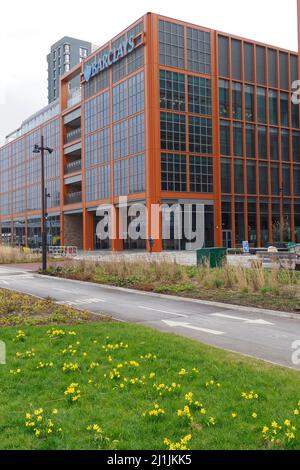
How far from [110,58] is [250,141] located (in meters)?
21.8

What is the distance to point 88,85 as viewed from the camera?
68.3 meters

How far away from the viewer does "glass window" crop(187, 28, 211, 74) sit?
187 feet

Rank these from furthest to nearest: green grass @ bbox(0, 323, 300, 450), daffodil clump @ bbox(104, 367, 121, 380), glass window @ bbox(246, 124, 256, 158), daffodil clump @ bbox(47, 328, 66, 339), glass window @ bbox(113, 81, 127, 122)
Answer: glass window @ bbox(246, 124, 256, 158) < glass window @ bbox(113, 81, 127, 122) < daffodil clump @ bbox(47, 328, 66, 339) < daffodil clump @ bbox(104, 367, 121, 380) < green grass @ bbox(0, 323, 300, 450)

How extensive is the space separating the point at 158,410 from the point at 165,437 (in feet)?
1.64

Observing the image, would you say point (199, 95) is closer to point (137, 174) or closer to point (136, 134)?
point (136, 134)

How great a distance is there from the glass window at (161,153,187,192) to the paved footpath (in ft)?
125

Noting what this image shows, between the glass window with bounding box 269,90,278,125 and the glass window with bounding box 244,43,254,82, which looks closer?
the glass window with bounding box 244,43,254,82

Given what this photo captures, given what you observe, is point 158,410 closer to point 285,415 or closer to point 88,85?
point 285,415

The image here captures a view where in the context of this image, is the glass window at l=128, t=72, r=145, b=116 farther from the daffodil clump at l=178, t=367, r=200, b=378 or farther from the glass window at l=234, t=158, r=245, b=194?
the daffodil clump at l=178, t=367, r=200, b=378

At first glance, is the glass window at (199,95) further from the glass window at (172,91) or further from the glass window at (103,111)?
the glass window at (103,111)

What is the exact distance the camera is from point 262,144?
63.2 m

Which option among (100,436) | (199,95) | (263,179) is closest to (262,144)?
(263,179)

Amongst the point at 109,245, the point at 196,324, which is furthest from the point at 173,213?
the point at 196,324

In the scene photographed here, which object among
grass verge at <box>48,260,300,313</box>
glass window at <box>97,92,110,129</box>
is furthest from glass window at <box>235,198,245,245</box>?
grass verge at <box>48,260,300,313</box>
